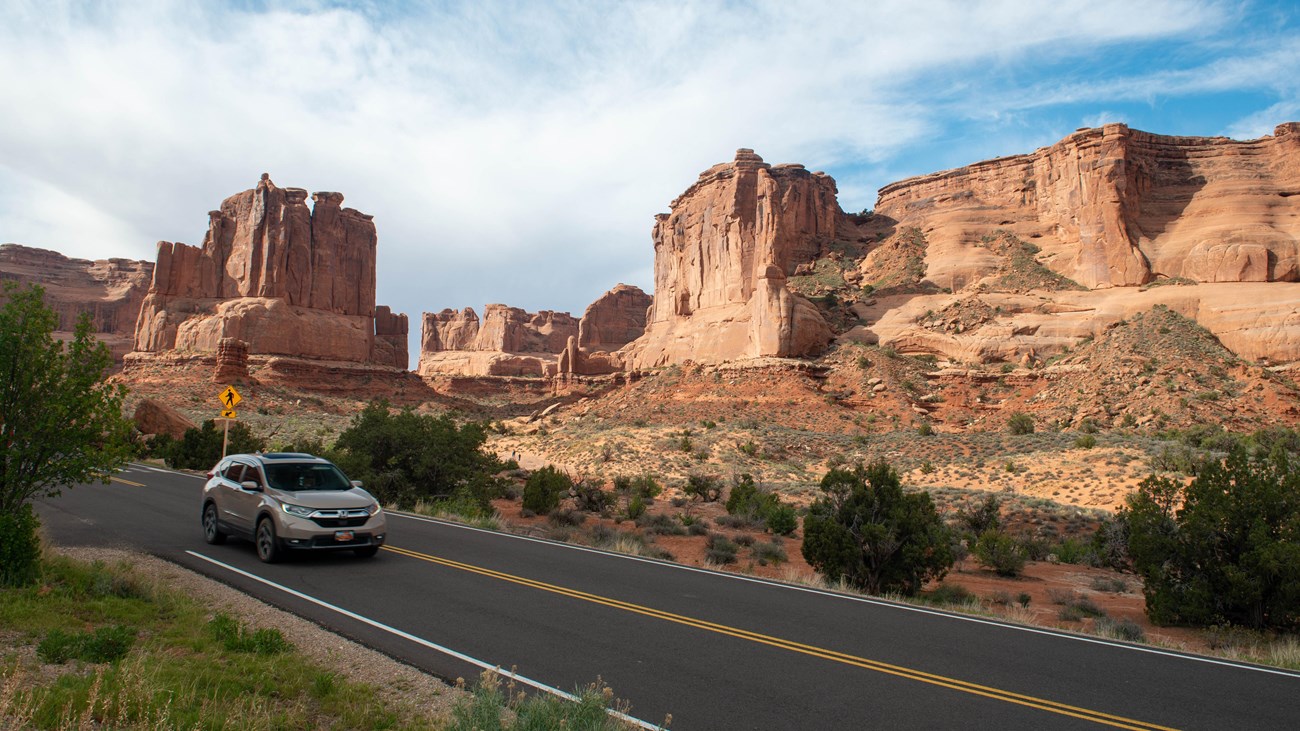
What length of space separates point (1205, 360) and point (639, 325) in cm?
9454

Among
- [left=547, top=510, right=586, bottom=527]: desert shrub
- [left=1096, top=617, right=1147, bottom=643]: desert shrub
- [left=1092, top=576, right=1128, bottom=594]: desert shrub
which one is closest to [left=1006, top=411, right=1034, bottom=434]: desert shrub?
[left=1092, top=576, right=1128, bottom=594]: desert shrub

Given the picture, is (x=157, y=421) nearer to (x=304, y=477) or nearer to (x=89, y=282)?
(x=304, y=477)

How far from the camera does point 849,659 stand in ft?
24.0

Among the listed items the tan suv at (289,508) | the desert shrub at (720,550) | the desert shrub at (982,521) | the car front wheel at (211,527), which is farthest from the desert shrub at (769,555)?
the car front wheel at (211,527)

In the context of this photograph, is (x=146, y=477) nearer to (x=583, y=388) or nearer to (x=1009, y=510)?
(x=1009, y=510)

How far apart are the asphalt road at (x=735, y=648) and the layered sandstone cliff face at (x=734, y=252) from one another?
168 ft

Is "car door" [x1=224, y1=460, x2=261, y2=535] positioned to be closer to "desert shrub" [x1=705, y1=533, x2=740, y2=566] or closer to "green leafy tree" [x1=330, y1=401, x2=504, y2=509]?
"green leafy tree" [x1=330, y1=401, x2=504, y2=509]

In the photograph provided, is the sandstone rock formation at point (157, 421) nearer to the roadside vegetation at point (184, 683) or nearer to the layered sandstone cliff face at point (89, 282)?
the roadside vegetation at point (184, 683)

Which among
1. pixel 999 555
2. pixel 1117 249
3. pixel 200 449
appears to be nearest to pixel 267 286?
pixel 200 449

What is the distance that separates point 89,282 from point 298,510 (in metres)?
154

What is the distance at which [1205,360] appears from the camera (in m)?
45.4

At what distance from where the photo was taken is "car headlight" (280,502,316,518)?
36.0ft

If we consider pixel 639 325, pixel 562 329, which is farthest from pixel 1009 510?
pixel 562 329

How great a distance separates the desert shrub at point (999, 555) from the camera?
53.3ft
